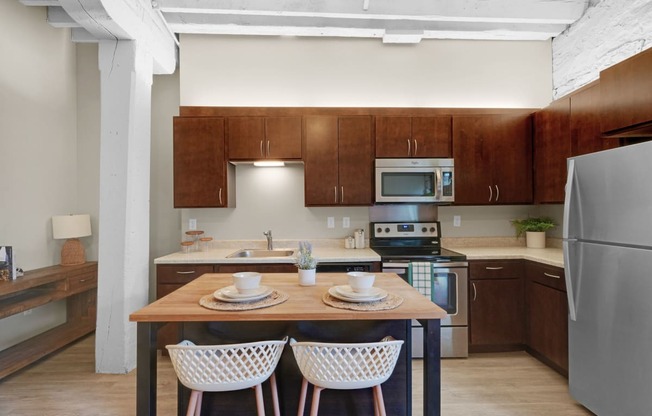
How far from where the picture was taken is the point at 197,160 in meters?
3.23

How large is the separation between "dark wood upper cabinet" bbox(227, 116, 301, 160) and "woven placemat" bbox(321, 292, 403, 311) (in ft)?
6.61

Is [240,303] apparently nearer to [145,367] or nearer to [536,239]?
[145,367]

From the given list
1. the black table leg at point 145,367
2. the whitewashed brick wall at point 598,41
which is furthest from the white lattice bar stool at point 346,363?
the whitewashed brick wall at point 598,41

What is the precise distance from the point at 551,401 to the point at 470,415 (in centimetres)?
66

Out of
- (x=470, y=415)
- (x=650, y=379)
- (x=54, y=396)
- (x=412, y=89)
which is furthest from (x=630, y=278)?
(x=54, y=396)

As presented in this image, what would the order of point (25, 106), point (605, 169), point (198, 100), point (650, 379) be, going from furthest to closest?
point (198, 100)
point (25, 106)
point (605, 169)
point (650, 379)

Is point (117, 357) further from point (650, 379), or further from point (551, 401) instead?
point (650, 379)

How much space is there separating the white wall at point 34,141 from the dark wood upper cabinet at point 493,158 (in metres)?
4.25

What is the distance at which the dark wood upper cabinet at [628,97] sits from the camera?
204 cm

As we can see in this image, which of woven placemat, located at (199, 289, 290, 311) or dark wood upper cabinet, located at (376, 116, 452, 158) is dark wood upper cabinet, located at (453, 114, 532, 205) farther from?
woven placemat, located at (199, 289, 290, 311)

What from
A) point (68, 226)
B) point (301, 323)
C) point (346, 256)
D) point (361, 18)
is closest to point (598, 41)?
point (361, 18)

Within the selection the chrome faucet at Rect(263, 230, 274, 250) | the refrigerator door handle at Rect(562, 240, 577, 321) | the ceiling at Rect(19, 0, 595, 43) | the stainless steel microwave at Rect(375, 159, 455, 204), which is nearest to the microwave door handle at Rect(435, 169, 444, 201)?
the stainless steel microwave at Rect(375, 159, 455, 204)

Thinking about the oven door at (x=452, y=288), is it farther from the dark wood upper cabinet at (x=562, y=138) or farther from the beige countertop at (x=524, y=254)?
the dark wood upper cabinet at (x=562, y=138)

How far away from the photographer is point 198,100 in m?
3.51
